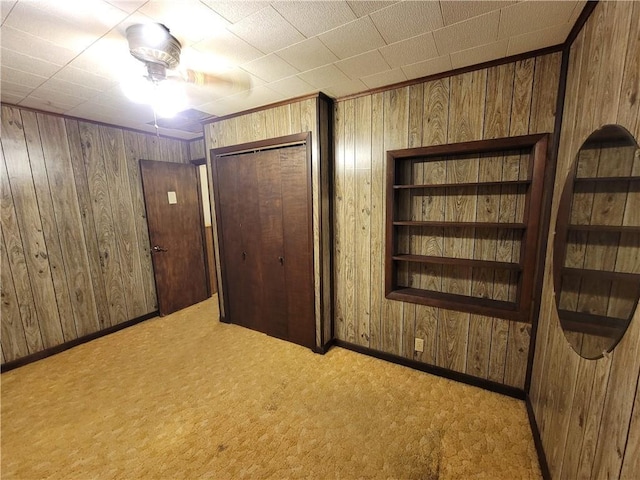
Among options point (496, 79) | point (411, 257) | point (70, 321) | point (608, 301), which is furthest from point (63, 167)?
point (608, 301)

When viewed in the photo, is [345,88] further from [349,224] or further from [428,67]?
[349,224]

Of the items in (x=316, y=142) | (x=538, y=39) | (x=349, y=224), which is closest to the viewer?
(x=538, y=39)

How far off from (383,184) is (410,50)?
3.06ft

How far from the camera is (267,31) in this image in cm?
136

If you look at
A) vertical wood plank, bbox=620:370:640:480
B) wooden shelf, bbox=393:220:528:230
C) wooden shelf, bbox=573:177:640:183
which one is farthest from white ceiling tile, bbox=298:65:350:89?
vertical wood plank, bbox=620:370:640:480

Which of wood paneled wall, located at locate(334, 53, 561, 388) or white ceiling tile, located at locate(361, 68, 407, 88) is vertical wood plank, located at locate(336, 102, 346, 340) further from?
white ceiling tile, located at locate(361, 68, 407, 88)

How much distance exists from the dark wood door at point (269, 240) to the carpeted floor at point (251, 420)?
0.39 m

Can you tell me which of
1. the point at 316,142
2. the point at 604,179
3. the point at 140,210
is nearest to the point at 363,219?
the point at 316,142

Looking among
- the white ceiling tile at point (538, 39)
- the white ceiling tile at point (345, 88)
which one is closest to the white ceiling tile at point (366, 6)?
the white ceiling tile at point (345, 88)

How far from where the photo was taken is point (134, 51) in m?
1.36

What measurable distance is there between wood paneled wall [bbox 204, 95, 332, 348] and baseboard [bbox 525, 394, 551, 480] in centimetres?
160

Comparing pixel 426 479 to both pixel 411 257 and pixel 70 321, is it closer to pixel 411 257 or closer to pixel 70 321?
pixel 411 257

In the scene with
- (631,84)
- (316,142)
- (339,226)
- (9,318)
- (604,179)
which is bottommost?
(9,318)

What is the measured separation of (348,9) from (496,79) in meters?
1.19
